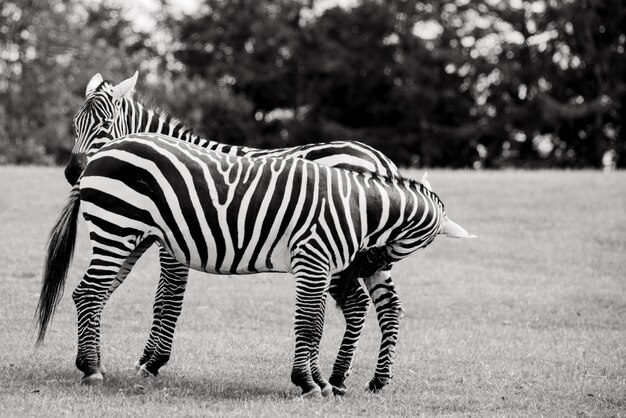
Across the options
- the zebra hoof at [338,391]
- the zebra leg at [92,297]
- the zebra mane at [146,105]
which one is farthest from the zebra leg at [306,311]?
the zebra mane at [146,105]

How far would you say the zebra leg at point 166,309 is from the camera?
9.43m

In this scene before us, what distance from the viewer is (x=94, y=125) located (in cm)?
977

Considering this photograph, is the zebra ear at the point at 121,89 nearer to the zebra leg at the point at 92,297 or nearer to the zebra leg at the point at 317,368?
the zebra leg at the point at 92,297

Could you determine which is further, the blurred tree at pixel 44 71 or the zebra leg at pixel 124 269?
the blurred tree at pixel 44 71

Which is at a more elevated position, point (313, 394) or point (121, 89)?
point (121, 89)

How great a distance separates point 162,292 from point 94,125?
197 centimetres

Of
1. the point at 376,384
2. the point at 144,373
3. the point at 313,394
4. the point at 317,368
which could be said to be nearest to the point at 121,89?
the point at 144,373

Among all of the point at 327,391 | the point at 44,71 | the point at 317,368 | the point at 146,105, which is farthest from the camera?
the point at 44,71

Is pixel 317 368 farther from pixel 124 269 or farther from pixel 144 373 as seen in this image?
pixel 124 269

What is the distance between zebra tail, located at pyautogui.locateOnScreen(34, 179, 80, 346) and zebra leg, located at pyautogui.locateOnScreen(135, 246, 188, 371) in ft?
3.19

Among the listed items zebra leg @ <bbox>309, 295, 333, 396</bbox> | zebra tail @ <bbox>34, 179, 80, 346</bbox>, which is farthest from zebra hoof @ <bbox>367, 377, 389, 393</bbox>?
zebra tail @ <bbox>34, 179, 80, 346</bbox>

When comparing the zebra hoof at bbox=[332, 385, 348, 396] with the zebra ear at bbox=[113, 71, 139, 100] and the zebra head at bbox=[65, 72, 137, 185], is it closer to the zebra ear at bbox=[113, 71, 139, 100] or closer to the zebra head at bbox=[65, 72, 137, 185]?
the zebra head at bbox=[65, 72, 137, 185]

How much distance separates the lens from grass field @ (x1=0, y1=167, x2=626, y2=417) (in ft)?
27.9

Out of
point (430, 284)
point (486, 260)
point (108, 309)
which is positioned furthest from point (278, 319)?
point (486, 260)
